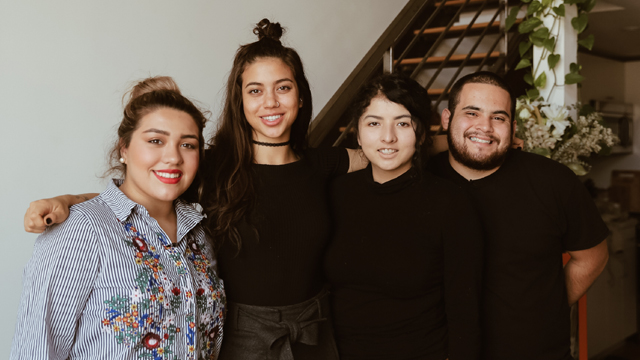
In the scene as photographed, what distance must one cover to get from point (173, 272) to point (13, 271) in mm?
1025

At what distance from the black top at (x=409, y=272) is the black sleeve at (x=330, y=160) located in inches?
8.6

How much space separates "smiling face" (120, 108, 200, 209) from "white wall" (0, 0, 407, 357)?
2.61 feet

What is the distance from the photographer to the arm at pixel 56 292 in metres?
1.11

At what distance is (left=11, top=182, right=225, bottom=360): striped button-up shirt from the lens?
44.4 inches

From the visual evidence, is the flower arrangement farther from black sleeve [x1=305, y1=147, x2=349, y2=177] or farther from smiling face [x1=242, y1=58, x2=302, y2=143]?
smiling face [x1=242, y1=58, x2=302, y2=143]

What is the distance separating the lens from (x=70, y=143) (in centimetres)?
206

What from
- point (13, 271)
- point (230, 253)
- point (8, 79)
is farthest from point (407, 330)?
point (8, 79)

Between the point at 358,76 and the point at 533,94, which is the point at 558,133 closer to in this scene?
the point at 533,94

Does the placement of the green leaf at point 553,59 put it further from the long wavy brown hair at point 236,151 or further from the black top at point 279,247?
the black top at point 279,247

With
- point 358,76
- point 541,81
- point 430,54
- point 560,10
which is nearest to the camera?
point 560,10

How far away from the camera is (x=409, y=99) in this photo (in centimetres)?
158

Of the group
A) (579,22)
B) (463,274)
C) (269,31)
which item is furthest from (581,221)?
(579,22)

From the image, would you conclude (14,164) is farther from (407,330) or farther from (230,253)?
(407,330)

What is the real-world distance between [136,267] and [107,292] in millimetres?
84
